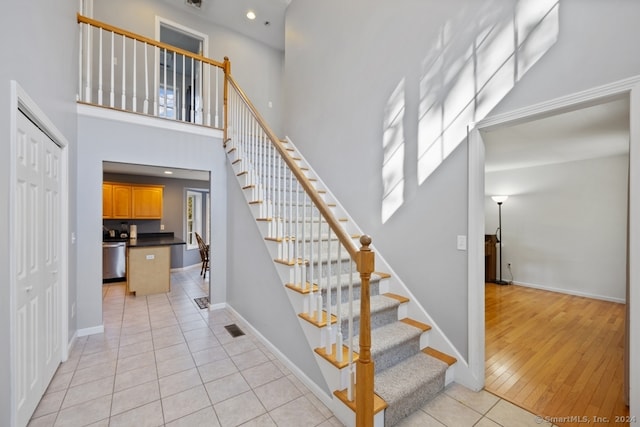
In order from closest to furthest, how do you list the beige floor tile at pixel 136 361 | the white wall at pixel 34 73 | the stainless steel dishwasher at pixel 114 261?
1. the white wall at pixel 34 73
2. the beige floor tile at pixel 136 361
3. the stainless steel dishwasher at pixel 114 261

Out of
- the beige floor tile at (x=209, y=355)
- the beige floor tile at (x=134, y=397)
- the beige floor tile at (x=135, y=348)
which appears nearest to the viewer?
the beige floor tile at (x=134, y=397)

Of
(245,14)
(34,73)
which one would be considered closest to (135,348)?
(34,73)

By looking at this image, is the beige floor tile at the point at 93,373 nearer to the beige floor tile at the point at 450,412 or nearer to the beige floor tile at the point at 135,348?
the beige floor tile at the point at 135,348

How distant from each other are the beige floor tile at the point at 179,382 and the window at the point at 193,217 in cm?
539

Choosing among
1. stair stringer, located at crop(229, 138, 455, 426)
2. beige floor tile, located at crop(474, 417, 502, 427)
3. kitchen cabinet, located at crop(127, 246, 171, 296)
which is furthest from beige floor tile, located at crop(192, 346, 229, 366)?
kitchen cabinet, located at crop(127, 246, 171, 296)

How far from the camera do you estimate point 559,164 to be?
5.07 meters

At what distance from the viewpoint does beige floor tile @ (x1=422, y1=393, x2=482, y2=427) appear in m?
1.82

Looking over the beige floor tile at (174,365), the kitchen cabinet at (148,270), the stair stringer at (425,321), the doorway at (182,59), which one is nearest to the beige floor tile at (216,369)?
the beige floor tile at (174,365)

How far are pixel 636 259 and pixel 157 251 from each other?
19.2 ft

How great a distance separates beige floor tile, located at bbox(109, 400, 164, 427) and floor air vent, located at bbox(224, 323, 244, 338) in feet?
4.00

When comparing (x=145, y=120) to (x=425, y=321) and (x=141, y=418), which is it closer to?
(x=141, y=418)

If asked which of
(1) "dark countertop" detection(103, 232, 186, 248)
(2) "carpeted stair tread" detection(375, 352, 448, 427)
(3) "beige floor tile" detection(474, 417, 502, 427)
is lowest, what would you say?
(3) "beige floor tile" detection(474, 417, 502, 427)

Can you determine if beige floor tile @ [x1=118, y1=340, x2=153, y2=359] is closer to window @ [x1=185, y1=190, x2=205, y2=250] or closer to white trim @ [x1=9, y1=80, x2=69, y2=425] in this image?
white trim @ [x1=9, y1=80, x2=69, y2=425]

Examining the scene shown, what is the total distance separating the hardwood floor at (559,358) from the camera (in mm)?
1977
